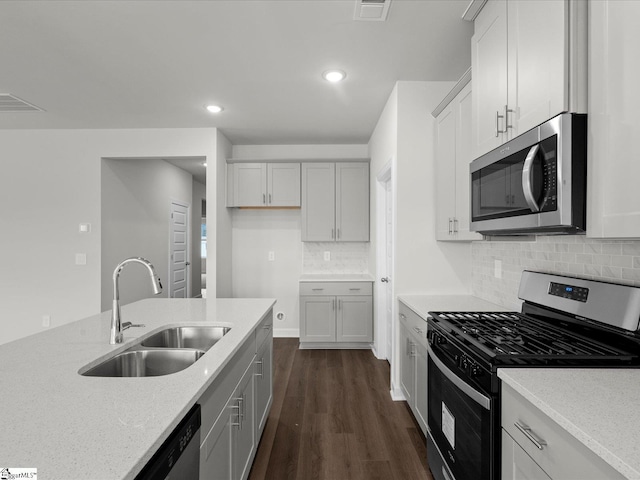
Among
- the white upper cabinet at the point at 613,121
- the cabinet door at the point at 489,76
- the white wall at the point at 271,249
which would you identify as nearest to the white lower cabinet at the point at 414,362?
the cabinet door at the point at 489,76

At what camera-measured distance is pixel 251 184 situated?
4578 mm

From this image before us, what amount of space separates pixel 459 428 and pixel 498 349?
45 cm

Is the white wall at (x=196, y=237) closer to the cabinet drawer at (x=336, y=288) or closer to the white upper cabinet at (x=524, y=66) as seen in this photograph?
the cabinet drawer at (x=336, y=288)

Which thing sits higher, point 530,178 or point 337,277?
point 530,178

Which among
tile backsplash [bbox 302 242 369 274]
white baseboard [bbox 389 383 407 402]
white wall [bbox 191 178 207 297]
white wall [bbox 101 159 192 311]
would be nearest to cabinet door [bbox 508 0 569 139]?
white baseboard [bbox 389 383 407 402]

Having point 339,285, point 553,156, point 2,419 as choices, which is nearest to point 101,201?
point 339,285

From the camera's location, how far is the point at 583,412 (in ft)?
2.89

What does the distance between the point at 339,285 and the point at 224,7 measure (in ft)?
9.95

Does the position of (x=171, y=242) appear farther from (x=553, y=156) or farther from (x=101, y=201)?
(x=553, y=156)

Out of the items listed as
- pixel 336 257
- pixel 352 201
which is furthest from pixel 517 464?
pixel 336 257

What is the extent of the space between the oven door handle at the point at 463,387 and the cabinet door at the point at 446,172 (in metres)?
1.06

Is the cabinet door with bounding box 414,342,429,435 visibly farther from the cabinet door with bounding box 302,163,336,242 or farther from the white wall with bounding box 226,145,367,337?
the white wall with bounding box 226,145,367,337

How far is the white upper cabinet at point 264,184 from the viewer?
4570 millimetres

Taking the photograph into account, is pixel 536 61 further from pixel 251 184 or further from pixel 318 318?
pixel 251 184
